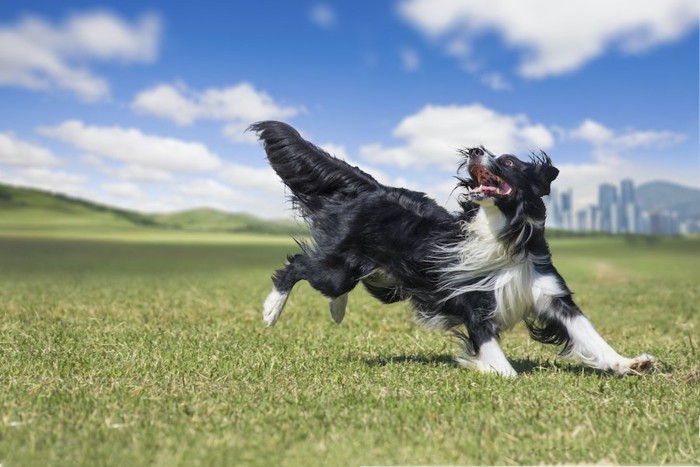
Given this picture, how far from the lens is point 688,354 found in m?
6.64

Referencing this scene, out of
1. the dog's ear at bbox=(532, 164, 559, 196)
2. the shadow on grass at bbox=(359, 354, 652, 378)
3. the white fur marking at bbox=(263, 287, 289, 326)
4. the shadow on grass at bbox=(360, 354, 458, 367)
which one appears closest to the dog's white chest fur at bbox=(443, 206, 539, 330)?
the dog's ear at bbox=(532, 164, 559, 196)

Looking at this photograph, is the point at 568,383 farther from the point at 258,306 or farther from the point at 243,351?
the point at 258,306

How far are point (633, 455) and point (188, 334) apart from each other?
486 cm

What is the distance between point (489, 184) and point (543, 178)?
1.58 feet

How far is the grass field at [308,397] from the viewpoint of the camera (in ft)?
11.3

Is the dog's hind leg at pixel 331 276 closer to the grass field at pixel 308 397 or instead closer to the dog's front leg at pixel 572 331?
the grass field at pixel 308 397

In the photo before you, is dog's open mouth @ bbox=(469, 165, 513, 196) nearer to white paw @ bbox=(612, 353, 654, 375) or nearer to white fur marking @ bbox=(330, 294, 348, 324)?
white paw @ bbox=(612, 353, 654, 375)

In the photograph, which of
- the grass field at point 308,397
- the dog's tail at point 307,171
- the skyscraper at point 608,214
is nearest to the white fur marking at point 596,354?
the grass field at point 308,397

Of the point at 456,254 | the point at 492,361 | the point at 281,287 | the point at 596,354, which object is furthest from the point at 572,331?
the point at 281,287

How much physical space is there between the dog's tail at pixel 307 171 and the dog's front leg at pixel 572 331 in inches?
62.5

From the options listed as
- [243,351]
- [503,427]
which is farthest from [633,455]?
[243,351]

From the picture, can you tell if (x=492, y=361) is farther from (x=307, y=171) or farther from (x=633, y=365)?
(x=307, y=171)

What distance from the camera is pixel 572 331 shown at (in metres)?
5.27

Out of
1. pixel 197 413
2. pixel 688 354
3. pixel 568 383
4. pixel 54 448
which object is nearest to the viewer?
pixel 54 448
